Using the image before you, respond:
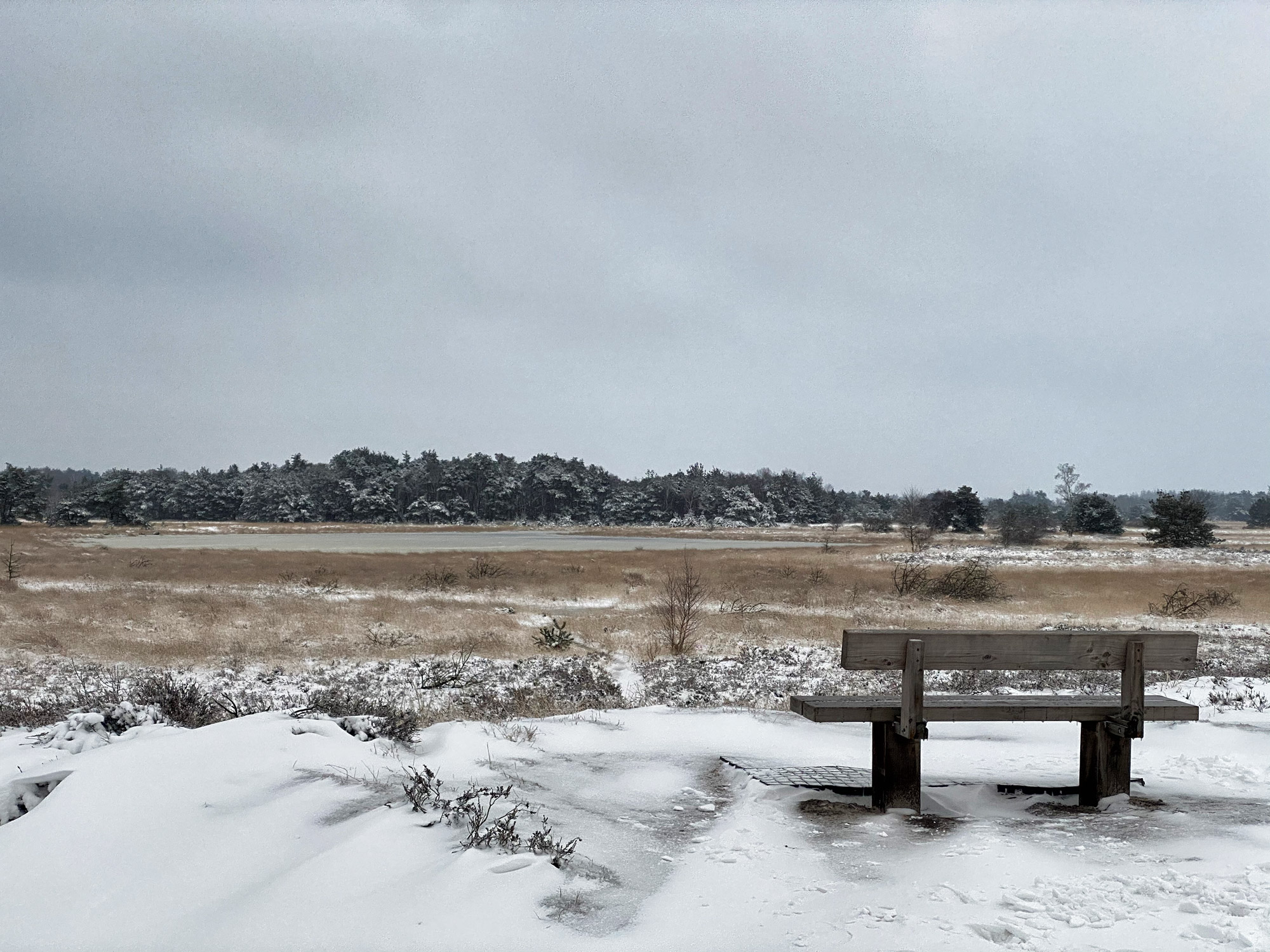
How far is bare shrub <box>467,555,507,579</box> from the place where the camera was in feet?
118

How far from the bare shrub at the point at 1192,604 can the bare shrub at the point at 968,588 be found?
4.87 metres

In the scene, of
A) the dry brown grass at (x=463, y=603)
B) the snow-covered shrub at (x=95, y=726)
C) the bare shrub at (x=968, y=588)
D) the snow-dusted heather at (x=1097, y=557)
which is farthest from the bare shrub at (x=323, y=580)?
the snow-dusted heather at (x=1097, y=557)

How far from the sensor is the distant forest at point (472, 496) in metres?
128

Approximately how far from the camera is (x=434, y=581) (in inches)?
1332

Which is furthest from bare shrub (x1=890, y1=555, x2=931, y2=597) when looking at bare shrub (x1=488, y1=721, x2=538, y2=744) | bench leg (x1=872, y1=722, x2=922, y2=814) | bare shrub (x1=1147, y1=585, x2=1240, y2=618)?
bench leg (x1=872, y1=722, x2=922, y2=814)

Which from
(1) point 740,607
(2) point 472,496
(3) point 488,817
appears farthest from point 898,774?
(2) point 472,496

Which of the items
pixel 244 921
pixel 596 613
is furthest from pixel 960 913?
pixel 596 613

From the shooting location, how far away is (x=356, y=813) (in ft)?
17.6

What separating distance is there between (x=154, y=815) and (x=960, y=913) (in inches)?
176

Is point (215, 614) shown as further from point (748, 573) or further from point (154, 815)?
point (748, 573)

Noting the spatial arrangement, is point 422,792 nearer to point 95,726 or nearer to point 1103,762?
point 95,726

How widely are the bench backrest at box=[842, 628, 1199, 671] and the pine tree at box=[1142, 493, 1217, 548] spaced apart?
2463 inches

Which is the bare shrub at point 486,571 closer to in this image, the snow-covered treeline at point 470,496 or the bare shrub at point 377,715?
the bare shrub at point 377,715

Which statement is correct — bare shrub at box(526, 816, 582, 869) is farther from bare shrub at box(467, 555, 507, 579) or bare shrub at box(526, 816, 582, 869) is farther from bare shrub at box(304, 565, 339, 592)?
bare shrub at box(467, 555, 507, 579)
